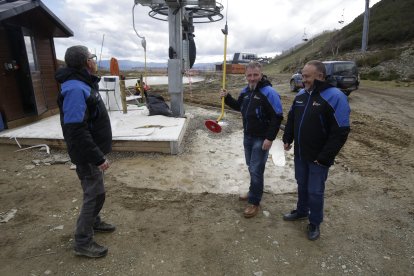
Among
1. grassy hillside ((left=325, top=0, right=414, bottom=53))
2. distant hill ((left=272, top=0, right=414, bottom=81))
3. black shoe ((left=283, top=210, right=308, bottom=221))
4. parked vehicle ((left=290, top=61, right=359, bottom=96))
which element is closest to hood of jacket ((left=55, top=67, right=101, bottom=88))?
black shoe ((left=283, top=210, right=308, bottom=221))

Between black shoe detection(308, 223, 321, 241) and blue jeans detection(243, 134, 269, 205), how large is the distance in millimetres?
728

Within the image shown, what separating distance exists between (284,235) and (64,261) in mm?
2336

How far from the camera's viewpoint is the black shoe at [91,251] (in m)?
2.85

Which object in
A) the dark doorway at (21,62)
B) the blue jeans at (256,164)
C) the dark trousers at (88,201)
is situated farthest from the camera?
the dark doorway at (21,62)

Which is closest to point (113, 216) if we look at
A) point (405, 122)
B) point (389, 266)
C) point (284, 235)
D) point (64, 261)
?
point (64, 261)

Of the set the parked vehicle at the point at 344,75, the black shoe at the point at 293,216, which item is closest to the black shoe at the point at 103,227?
the black shoe at the point at 293,216

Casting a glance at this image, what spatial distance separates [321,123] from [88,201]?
2.44 meters

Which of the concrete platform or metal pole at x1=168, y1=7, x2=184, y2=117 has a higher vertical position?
metal pole at x1=168, y1=7, x2=184, y2=117

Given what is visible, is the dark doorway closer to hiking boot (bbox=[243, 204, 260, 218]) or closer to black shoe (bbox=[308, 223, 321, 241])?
hiking boot (bbox=[243, 204, 260, 218])

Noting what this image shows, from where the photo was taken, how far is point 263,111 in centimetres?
348

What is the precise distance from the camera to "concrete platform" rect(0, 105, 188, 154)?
227 inches

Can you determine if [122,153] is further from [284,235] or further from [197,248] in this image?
[284,235]

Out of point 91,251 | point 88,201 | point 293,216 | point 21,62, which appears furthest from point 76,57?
point 21,62

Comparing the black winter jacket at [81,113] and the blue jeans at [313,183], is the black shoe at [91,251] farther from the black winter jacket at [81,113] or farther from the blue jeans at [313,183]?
the blue jeans at [313,183]
